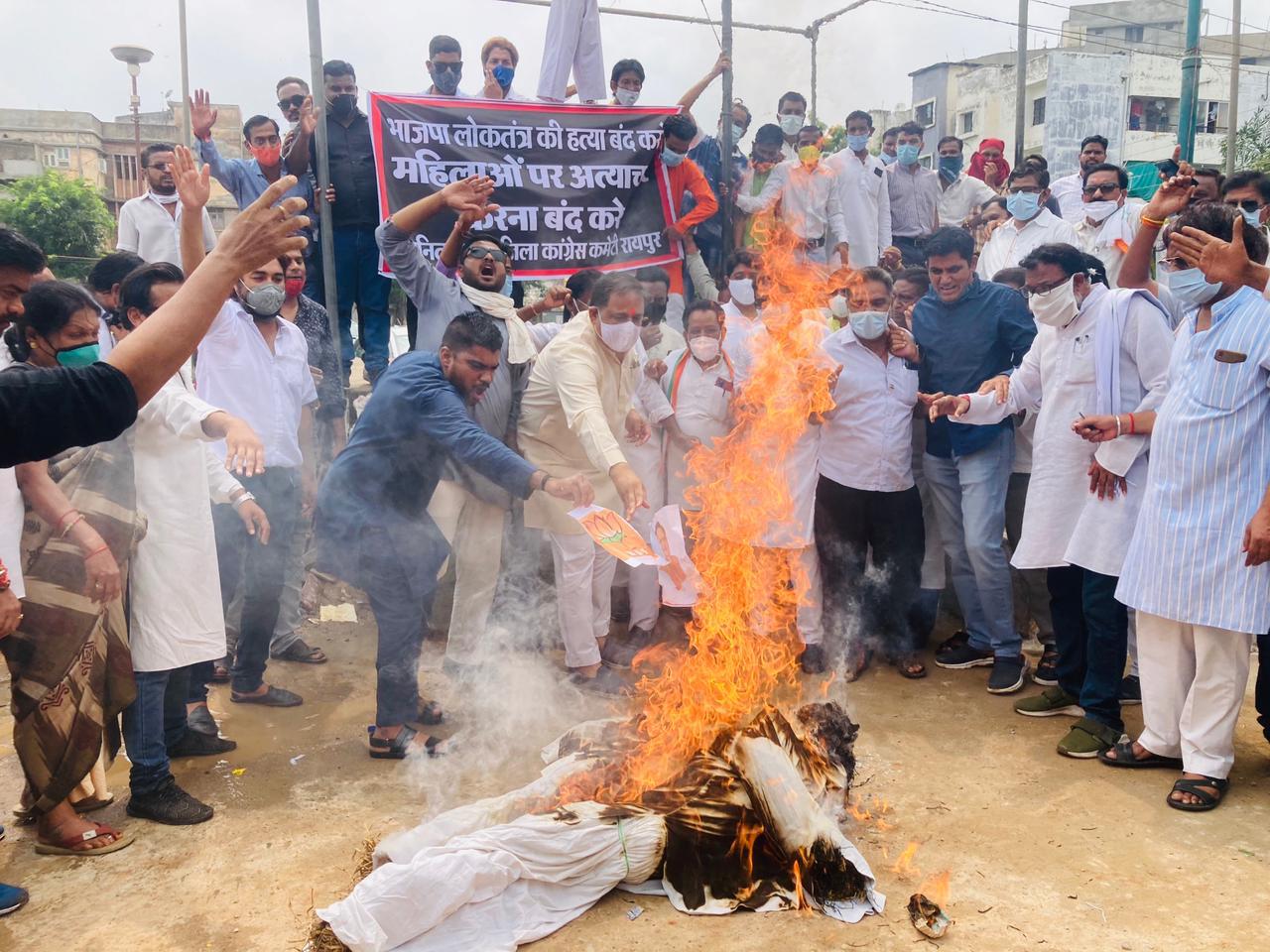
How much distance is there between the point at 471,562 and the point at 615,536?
205cm

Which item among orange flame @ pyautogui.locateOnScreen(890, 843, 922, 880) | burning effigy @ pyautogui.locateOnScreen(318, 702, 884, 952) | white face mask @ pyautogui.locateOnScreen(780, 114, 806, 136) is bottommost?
orange flame @ pyautogui.locateOnScreen(890, 843, 922, 880)

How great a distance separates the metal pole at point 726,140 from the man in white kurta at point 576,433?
2.79m

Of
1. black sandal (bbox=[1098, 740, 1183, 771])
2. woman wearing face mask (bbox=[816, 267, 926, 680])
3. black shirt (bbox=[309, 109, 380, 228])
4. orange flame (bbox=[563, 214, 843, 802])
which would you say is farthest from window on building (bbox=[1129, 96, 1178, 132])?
black sandal (bbox=[1098, 740, 1183, 771])

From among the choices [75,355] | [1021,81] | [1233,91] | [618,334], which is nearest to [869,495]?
[618,334]

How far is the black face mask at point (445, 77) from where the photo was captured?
775 centimetres

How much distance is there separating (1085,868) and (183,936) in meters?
3.57

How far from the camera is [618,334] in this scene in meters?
5.95

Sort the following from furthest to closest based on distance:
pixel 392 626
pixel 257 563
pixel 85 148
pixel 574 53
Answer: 1. pixel 85 148
2. pixel 574 53
3. pixel 257 563
4. pixel 392 626

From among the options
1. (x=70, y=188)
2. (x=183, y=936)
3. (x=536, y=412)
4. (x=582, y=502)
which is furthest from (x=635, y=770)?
(x=70, y=188)

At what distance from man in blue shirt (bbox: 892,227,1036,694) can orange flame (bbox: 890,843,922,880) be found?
7.38ft

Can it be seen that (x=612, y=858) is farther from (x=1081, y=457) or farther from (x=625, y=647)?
(x=1081, y=457)

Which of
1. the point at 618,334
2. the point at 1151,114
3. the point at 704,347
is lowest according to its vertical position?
the point at 704,347

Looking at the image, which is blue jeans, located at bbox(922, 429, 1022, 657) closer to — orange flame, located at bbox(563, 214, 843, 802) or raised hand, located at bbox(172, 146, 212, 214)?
orange flame, located at bbox(563, 214, 843, 802)

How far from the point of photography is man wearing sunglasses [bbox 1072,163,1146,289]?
312 inches
